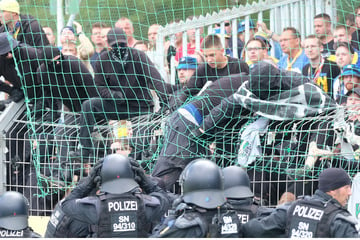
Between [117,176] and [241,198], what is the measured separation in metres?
1.12

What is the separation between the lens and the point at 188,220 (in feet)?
27.1

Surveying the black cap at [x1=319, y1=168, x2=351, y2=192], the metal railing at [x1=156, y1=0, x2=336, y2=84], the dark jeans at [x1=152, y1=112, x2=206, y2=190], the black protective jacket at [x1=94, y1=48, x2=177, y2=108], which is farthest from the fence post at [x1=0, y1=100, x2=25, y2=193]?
the black cap at [x1=319, y1=168, x2=351, y2=192]

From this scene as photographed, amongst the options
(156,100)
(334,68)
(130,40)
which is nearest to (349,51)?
(334,68)

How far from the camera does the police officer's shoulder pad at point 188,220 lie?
8242 millimetres

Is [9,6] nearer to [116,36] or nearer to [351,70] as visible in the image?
[116,36]

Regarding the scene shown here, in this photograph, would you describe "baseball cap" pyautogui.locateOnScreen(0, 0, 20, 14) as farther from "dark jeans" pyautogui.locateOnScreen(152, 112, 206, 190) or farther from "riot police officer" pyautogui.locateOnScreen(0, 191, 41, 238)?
"riot police officer" pyautogui.locateOnScreen(0, 191, 41, 238)

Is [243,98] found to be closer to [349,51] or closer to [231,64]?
[231,64]

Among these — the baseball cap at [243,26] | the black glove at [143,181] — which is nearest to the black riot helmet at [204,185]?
the black glove at [143,181]

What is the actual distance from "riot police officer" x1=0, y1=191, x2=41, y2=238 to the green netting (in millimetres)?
2361

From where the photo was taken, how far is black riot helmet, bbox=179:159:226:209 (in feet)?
27.5

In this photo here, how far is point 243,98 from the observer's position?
1073cm

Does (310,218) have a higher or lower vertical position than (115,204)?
lower

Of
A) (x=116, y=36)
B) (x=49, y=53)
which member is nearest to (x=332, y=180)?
(x=116, y=36)

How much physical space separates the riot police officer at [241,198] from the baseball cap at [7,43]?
3.84m
